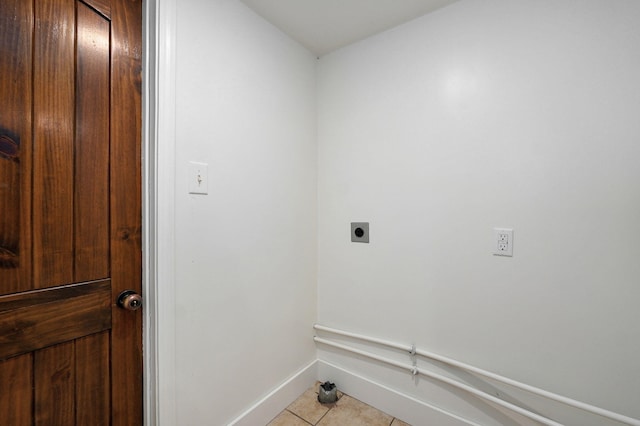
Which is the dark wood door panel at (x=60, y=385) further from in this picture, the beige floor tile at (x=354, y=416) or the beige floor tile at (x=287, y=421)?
the beige floor tile at (x=354, y=416)

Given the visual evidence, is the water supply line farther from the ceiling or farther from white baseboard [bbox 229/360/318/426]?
the ceiling

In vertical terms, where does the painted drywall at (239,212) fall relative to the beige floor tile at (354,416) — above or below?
above

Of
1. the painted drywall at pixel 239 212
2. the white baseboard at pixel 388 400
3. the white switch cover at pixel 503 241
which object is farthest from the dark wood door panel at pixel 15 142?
the white switch cover at pixel 503 241

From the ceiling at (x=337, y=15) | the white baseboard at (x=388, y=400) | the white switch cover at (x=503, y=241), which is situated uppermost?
the ceiling at (x=337, y=15)

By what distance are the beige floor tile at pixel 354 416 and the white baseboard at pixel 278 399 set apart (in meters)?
0.24

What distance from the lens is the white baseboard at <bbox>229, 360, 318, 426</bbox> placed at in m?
1.38

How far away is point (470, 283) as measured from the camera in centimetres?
134

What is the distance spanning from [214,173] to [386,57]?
1.22m

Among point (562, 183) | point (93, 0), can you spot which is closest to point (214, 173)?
point (93, 0)

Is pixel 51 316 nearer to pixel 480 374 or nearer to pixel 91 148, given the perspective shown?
pixel 91 148

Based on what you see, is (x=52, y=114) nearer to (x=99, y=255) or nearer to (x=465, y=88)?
(x=99, y=255)

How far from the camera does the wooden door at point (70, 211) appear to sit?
0.79 meters

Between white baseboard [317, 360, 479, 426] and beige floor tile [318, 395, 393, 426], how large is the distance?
4cm

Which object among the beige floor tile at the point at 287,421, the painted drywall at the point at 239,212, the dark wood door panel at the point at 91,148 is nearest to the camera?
the dark wood door panel at the point at 91,148
